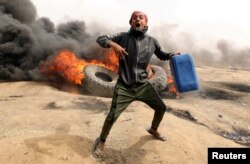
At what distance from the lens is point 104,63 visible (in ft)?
43.5

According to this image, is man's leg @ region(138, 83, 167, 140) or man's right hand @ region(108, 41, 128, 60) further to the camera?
man's leg @ region(138, 83, 167, 140)

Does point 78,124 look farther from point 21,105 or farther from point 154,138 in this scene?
point 21,105

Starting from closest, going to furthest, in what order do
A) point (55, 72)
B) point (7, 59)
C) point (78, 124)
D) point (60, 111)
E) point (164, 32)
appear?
point (78, 124) → point (60, 111) → point (55, 72) → point (7, 59) → point (164, 32)

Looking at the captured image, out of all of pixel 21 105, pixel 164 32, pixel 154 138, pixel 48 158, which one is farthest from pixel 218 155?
pixel 164 32

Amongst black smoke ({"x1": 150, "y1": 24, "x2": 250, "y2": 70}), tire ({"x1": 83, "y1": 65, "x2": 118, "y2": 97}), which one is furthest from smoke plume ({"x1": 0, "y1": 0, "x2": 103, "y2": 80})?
black smoke ({"x1": 150, "y1": 24, "x2": 250, "y2": 70})

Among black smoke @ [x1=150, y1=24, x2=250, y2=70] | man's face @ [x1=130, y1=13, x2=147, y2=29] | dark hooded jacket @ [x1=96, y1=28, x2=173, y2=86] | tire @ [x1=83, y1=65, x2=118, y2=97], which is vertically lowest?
black smoke @ [x1=150, y1=24, x2=250, y2=70]

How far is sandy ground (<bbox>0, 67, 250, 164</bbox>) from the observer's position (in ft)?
16.7

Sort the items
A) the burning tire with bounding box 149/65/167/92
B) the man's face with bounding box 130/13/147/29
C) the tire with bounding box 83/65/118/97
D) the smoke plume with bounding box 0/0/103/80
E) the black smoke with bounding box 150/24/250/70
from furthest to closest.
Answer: the black smoke with bounding box 150/24/250/70
the smoke plume with bounding box 0/0/103/80
the burning tire with bounding box 149/65/167/92
the tire with bounding box 83/65/118/97
the man's face with bounding box 130/13/147/29

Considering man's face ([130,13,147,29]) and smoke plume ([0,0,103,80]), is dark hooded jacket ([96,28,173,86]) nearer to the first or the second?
man's face ([130,13,147,29])

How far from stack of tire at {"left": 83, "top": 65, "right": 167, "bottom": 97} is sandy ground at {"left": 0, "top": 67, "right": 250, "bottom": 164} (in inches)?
23.4

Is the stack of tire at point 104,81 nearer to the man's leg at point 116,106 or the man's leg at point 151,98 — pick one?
the man's leg at point 151,98

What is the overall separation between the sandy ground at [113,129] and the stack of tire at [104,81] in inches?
23.4

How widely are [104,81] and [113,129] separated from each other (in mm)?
4669

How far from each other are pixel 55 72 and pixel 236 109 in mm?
6329
